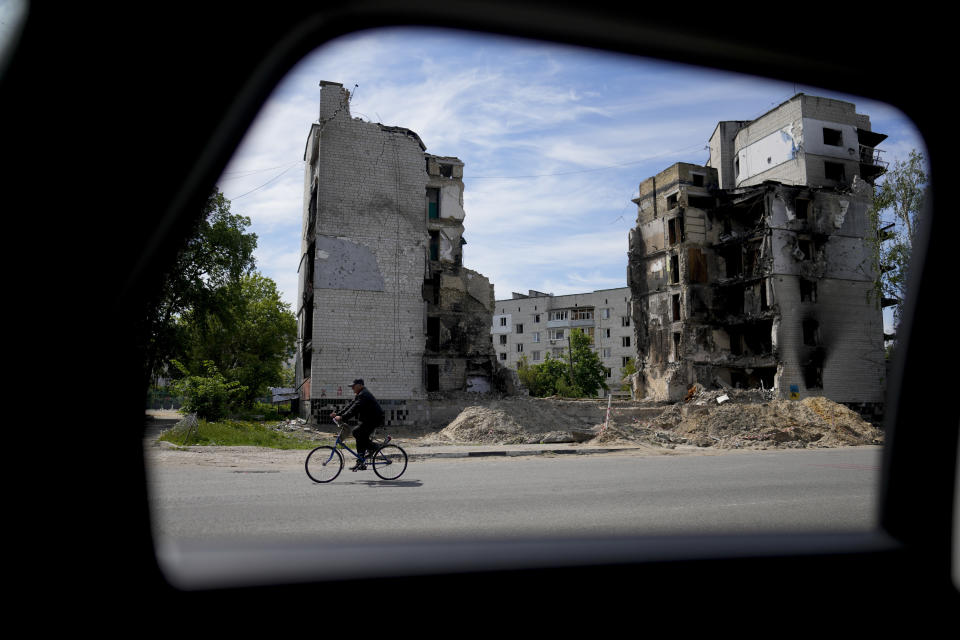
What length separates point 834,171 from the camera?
4712 centimetres

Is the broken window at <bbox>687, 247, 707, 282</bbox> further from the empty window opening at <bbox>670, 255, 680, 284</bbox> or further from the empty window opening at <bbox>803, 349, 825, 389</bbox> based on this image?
the empty window opening at <bbox>803, 349, 825, 389</bbox>

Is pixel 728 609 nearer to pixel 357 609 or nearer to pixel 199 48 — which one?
pixel 357 609

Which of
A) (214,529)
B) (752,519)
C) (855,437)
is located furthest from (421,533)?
(855,437)

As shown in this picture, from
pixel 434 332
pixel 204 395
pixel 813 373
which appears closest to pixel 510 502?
pixel 204 395

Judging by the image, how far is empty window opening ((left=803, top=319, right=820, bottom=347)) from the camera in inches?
1736

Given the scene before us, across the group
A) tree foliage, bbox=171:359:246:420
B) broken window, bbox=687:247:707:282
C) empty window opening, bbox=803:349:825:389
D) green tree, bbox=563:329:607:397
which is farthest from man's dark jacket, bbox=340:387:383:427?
green tree, bbox=563:329:607:397

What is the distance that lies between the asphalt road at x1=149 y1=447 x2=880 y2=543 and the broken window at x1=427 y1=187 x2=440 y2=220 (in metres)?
28.9

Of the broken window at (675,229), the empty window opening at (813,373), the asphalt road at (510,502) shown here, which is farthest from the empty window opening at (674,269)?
the asphalt road at (510,502)

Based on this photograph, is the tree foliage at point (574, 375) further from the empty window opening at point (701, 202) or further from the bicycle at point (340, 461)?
the bicycle at point (340, 461)

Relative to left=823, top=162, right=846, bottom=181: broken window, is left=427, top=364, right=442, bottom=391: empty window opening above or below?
below

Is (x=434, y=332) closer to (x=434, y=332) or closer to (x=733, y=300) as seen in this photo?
(x=434, y=332)

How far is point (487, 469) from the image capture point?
51.2ft

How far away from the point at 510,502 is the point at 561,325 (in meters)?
76.3

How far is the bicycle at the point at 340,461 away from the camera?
1218 centimetres
